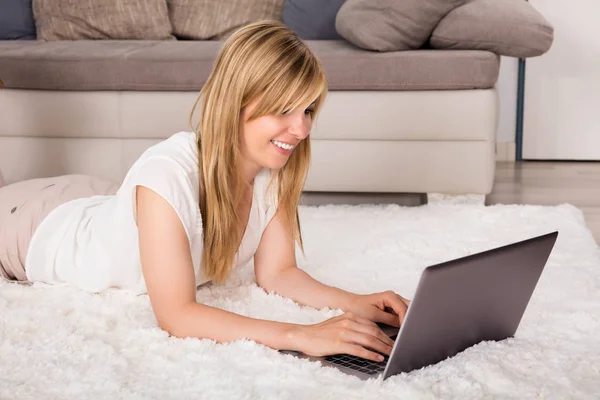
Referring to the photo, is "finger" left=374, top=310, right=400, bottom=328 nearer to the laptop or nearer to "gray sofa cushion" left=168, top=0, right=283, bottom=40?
the laptop

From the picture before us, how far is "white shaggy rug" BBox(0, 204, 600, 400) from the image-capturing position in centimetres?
126

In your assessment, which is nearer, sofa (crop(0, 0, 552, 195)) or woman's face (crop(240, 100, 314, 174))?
woman's face (crop(240, 100, 314, 174))

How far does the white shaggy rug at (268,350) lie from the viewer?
1.26 m

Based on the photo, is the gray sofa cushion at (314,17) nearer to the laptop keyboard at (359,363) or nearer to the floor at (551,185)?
the floor at (551,185)

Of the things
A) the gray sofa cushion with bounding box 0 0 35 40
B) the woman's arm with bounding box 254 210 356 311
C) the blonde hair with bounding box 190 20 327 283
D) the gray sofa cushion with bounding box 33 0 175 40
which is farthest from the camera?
the gray sofa cushion with bounding box 0 0 35 40

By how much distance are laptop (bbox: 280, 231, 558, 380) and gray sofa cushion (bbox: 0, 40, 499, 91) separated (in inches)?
55.0

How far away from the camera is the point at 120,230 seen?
162 centimetres

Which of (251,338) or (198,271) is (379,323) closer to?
(251,338)

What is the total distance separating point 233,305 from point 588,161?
2793mm

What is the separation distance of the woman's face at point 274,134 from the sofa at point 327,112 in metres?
1.30

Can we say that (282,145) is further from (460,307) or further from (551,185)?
(551,185)

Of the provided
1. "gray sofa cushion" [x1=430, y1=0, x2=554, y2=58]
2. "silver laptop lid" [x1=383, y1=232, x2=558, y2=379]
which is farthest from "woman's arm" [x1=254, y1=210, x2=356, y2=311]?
"gray sofa cushion" [x1=430, y1=0, x2=554, y2=58]

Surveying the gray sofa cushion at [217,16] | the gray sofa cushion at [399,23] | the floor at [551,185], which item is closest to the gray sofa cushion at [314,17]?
the gray sofa cushion at [217,16]

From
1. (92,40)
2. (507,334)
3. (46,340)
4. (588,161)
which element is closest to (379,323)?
(507,334)
